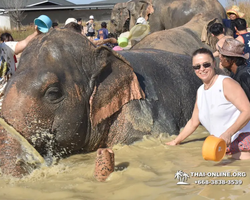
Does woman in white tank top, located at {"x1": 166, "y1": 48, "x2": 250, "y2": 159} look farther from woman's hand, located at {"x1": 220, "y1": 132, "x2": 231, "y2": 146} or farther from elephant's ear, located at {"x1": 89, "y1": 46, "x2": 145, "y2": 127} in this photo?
elephant's ear, located at {"x1": 89, "y1": 46, "x2": 145, "y2": 127}

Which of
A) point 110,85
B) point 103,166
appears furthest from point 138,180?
point 110,85

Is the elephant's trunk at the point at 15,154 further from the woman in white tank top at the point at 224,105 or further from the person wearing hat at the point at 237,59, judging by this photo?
the person wearing hat at the point at 237,59

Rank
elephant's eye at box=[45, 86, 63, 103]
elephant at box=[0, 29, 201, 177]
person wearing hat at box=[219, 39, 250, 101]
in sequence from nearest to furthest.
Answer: elephant at box=[0, 29, 201, 177] < elephant's eye at box=[45, 86, 63, 103] < person wearing hat at box=[219, 39, 250, 101]

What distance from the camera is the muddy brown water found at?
2.90 m

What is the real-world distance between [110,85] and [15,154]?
122cm

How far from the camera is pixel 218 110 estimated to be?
144 inches

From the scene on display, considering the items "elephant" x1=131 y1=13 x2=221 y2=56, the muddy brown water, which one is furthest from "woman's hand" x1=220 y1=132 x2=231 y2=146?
"elephant" x1=131 y1=13 x2=221 y2=56

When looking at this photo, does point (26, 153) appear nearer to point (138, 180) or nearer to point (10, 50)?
point (138, 180)

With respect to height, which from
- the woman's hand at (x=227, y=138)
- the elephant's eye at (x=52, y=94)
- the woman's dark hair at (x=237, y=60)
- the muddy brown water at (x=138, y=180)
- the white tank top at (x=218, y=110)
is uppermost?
the woman's dark hair at (x=237, y=60)

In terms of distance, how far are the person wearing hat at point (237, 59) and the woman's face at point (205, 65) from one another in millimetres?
704

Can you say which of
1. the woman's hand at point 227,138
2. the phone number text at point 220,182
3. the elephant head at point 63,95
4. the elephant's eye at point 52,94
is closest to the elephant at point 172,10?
the elephant head at point 63,95

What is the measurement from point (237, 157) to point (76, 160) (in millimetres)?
1498

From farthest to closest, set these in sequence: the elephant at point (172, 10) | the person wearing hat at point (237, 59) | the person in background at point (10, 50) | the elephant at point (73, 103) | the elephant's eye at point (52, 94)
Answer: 1. the elephant at point (172, 10)
2. the person in background at point (10, 50)
3. the person wearing hat at point (237, 59)
4. the elephant's eye at point (52, 94)
5. the elephant at point (73, 103)

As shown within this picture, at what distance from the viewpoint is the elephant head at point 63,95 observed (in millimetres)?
3736
